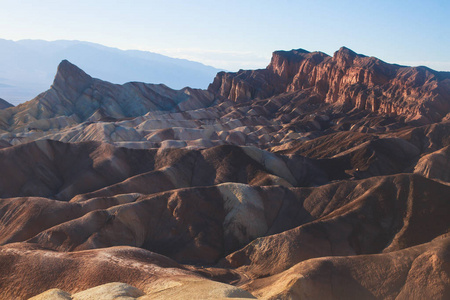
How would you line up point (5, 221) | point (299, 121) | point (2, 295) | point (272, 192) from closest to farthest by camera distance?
point (2, 295)
point (5, 221)
point (272, 192)
point (299, 121)

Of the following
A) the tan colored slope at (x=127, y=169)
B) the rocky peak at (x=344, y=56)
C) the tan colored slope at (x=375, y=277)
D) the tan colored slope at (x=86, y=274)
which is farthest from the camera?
the rocky peak at (x=344, y=56)

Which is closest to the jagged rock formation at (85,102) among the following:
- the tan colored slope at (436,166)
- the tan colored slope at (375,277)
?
the tan colored slope at (436,166)

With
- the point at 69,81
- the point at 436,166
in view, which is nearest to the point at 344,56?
the point at 436,166

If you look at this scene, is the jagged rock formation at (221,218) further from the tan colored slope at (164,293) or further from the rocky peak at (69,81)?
the rocky peak at (69,81)

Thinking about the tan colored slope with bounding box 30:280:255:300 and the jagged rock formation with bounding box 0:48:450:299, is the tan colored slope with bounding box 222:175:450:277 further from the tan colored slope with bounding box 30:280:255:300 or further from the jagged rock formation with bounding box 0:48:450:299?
the tan colored slope with bounding box 30:280:255:300

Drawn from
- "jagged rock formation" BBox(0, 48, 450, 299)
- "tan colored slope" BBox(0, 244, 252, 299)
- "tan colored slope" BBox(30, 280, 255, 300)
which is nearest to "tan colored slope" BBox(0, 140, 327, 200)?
"jagged rock formation" BBox(0, 48, 450, 299)

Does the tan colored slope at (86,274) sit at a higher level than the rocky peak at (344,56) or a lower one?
lower

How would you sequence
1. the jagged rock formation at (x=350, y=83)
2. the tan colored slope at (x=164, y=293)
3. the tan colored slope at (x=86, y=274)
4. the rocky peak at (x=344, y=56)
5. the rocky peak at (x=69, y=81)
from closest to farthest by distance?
the tan colored slope at (x=164, y=293) → the tan colored slope at (x=86, y=274) → the jagged rock formation at (x=350, y=83) → the rocky peak at (x=69, y=81) → the rocky peak at (x=344, y=56)

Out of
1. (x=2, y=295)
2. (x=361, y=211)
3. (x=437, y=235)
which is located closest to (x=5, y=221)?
(x=2, y=295)

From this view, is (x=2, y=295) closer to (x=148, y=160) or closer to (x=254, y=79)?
(x=148, y=160)
